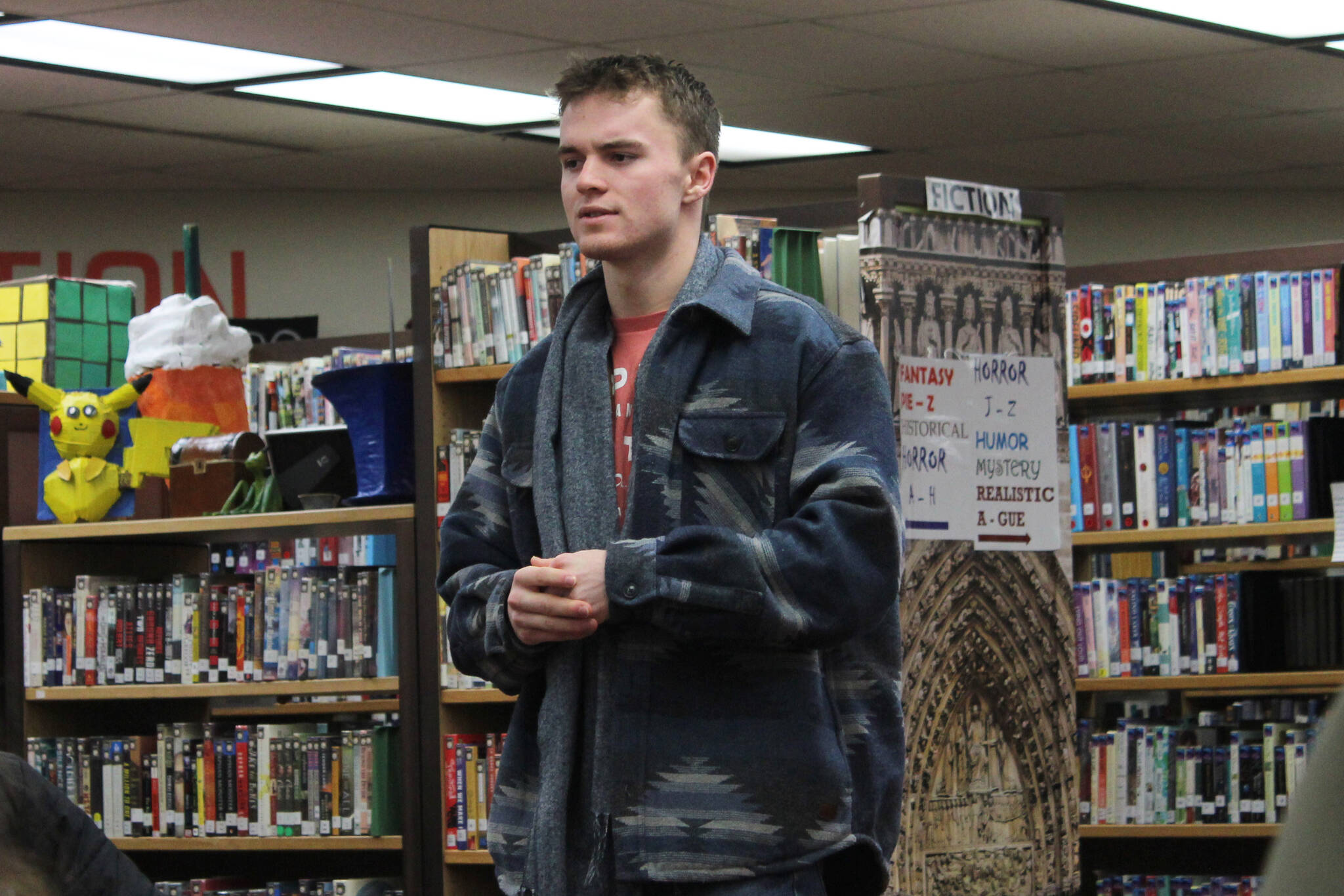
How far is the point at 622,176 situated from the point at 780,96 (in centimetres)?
620

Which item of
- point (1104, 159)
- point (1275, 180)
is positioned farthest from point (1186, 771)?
point (1275, 180)

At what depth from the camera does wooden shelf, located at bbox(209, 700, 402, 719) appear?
4094 millimetres

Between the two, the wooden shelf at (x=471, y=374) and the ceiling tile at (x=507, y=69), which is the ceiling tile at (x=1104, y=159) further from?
the wooden shelf at (x=471, y=374)

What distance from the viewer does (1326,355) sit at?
4824mm

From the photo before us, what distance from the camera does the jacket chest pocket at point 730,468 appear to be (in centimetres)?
158

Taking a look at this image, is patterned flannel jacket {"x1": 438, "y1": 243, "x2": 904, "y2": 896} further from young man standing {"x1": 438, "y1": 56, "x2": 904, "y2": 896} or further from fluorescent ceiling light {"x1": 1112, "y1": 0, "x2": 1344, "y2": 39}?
fluorescent ceiling light {"x1": 1112, "y1": 0, "x2": 1344, "y2": 39}

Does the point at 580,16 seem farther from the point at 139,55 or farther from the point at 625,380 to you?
the point at 625,380

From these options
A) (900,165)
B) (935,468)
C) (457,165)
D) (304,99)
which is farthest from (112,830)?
(900,165)

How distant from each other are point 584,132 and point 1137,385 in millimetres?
3602

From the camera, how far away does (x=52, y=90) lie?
288 inches

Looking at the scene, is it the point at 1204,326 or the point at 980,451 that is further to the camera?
the point at 1204,326

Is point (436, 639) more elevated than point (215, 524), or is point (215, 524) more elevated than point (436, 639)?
point (215, 524)

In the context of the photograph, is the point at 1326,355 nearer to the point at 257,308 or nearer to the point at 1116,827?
the point at 1116,827

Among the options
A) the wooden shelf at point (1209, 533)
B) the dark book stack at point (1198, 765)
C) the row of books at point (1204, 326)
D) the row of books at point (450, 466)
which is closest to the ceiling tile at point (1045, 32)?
the row of books at point (1204, 326)
